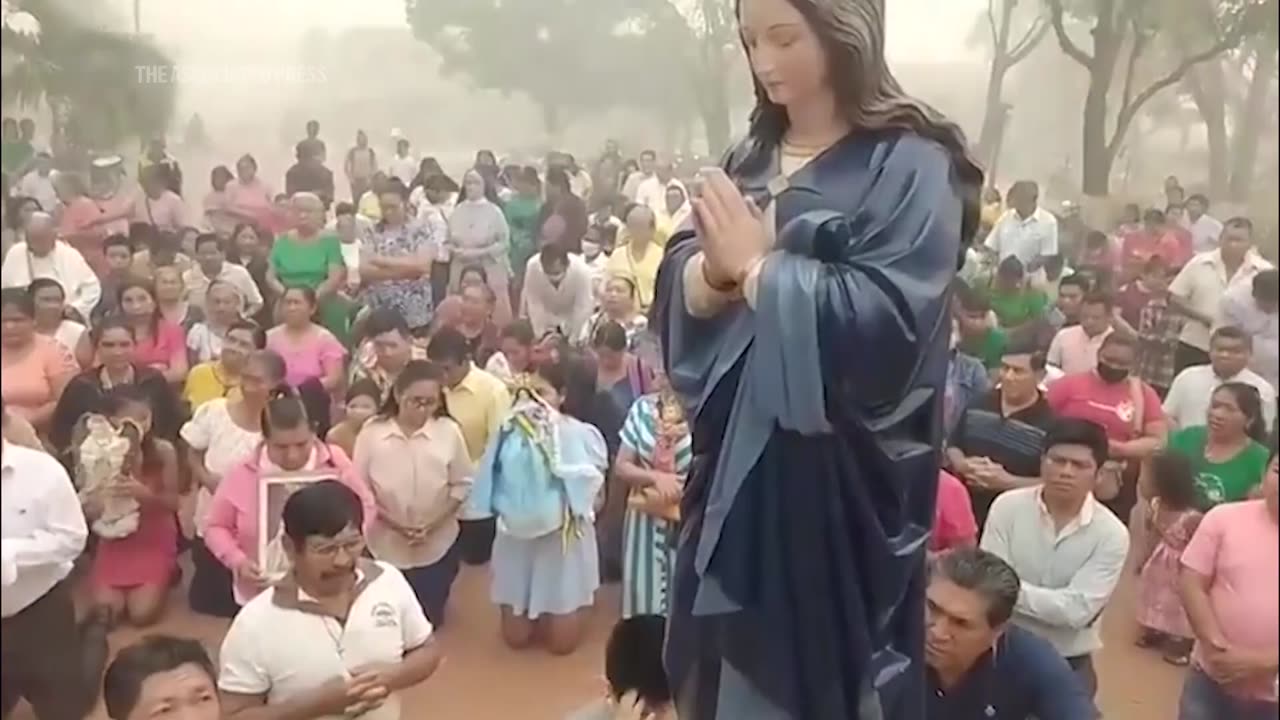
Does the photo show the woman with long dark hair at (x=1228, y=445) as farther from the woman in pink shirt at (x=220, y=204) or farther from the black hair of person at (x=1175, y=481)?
the woman in pink shirt at (x=220, y=204)

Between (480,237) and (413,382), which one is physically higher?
(480,237)

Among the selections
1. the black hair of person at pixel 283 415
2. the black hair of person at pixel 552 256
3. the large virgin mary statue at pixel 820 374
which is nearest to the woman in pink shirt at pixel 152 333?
the black hair of person at pixel 283 415

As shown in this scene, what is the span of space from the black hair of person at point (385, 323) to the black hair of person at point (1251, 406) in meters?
2.05

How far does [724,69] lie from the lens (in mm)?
3844

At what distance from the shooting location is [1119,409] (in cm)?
269

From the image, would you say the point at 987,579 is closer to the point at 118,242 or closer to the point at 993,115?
the point at 993,115

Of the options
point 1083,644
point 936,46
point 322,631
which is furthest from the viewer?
point 936,46

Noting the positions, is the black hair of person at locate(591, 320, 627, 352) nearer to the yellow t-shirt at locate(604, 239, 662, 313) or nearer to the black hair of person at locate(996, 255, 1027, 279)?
the yellow t-shirt at locate(604, 239, 662, 313)

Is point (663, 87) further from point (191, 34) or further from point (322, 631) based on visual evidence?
point (322, 631)

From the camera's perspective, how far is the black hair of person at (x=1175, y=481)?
242 centimetres

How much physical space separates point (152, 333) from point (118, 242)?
21cm

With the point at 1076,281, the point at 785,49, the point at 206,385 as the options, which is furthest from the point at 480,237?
the point at 785,49

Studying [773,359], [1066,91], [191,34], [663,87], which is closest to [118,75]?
[191,34]

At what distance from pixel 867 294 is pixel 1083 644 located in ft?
3.73
